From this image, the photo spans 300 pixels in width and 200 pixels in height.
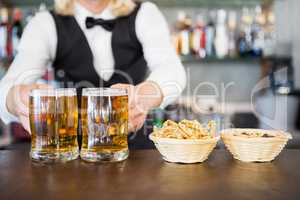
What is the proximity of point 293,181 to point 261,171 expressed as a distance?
8cm

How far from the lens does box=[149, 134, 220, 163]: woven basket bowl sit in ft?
2.51

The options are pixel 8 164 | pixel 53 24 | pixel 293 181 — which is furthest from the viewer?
pixel 53 24

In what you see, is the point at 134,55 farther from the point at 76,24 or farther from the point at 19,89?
the point at 19,89

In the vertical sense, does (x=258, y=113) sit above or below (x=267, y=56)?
below

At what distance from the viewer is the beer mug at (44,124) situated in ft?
2.61

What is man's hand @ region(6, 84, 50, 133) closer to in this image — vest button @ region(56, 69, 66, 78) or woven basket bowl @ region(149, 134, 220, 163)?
woven basket bowl @ region(149, 134, 220, 163)

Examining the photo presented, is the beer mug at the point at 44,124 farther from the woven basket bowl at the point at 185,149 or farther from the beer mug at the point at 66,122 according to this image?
the woven basket bowl at the point at 185,149

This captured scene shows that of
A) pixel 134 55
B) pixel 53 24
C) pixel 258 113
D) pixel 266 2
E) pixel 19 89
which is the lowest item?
pixel 258 113

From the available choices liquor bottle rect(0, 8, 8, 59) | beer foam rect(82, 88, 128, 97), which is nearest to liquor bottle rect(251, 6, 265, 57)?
liquor bottle rect(0, 8, 8, 59)

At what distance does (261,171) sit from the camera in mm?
726

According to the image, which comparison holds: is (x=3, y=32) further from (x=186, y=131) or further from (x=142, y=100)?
(x=186, y=131)

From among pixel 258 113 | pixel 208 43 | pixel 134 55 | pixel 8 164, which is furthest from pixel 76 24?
pixel 258 113

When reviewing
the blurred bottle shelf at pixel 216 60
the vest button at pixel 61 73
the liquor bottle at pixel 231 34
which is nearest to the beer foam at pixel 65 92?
the vest button at pixel 61 73

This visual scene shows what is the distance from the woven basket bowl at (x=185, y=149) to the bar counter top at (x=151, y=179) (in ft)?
0.06
